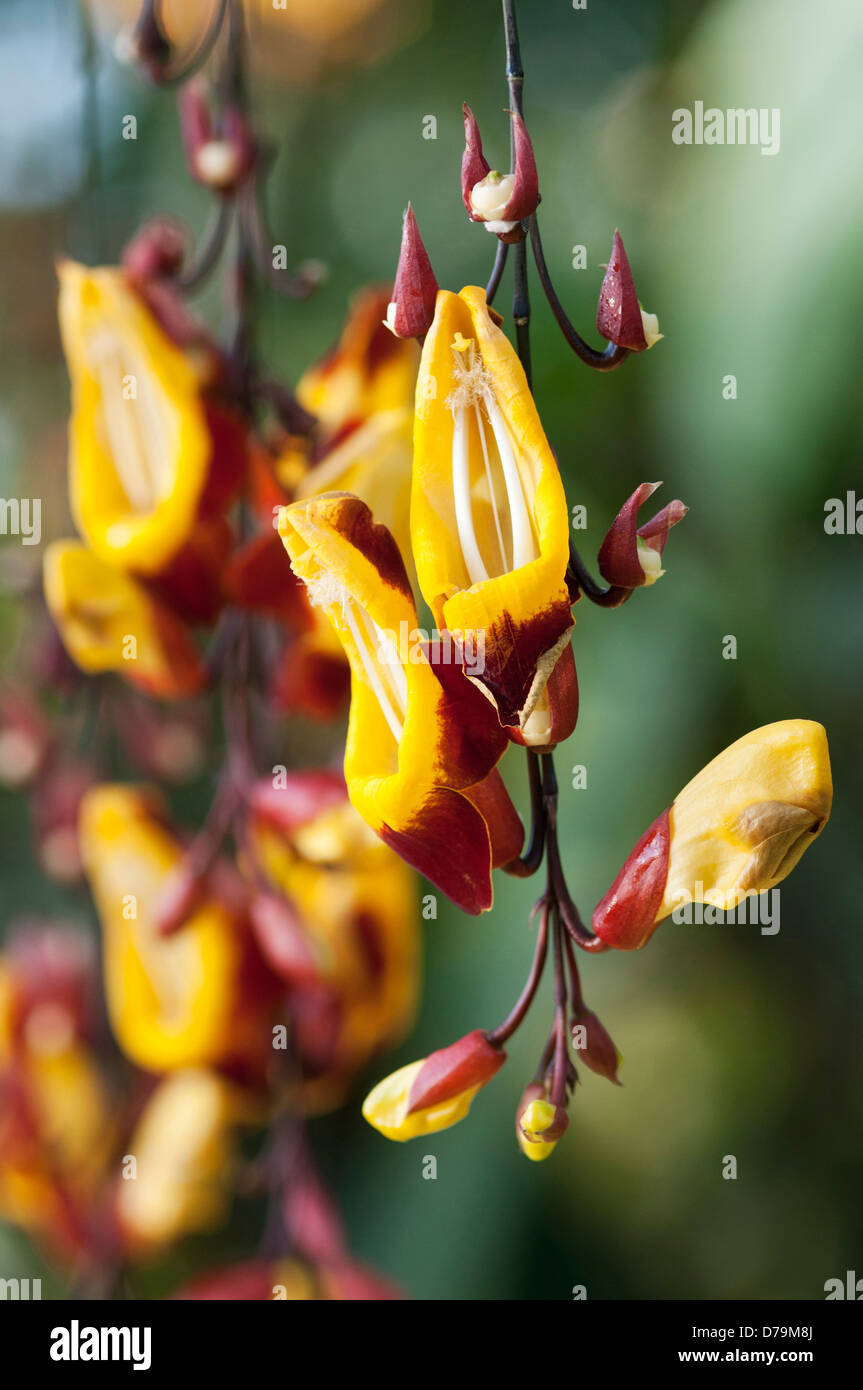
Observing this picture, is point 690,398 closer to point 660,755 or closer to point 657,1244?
point 660,755

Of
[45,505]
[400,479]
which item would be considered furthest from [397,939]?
[45,505]

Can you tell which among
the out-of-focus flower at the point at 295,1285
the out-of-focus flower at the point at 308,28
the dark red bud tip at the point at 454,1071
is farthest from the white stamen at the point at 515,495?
the out-of-focus flower at the point at 308,28

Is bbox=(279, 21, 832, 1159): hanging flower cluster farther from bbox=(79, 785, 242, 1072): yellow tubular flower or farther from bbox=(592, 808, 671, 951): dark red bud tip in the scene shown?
bbox=(79, 785, 242, 1072): yellow tubular flower

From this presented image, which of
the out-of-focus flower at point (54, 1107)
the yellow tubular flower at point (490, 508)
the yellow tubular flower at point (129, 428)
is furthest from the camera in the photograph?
the out-of-focus flower at point (54, 1107)

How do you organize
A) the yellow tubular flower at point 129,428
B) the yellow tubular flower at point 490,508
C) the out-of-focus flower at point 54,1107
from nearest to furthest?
the yellow tubular flower at point 490,508, the yellow tubular flower at point 129,428, the out-of-focus flower at point 54,1107

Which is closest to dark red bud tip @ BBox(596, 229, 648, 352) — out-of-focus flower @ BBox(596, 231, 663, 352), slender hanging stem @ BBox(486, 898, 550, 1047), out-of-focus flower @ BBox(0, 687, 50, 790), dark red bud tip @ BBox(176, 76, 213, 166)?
out-of-focus flower @ BBox(596, 231, 663, 352)

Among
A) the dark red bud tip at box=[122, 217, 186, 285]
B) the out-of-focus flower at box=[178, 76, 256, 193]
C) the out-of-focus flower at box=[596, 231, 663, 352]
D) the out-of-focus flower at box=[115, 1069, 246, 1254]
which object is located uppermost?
the out-of-focus flower at box=[178, 76, 256, 193]

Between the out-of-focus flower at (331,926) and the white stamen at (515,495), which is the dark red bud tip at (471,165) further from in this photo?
the out-of-focus flower at (331,926)
